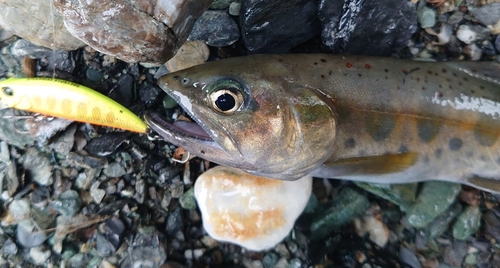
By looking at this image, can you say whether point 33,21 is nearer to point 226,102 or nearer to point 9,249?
point 226,102

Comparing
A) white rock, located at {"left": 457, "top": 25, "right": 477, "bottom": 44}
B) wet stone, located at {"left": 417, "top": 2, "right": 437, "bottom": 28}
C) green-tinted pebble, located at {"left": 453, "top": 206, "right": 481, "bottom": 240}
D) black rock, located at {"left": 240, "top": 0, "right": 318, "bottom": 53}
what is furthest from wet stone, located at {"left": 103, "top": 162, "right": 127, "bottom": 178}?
white rock, located at {"left": 457, "top": 25, "right": 477, "bottom": 44}

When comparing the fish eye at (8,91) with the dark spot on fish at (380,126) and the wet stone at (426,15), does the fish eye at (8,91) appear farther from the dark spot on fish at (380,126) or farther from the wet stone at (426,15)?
the wet stone at (426,15)

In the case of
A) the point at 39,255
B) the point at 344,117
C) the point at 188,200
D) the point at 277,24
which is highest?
the point at 277,24

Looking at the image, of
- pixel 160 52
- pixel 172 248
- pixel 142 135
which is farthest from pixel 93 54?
pixel 172 248

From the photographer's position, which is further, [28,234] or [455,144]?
[28,234]

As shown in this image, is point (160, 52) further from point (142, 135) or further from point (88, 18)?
point (142, 135)

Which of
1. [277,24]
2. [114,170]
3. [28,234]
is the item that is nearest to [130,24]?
[277,24]
